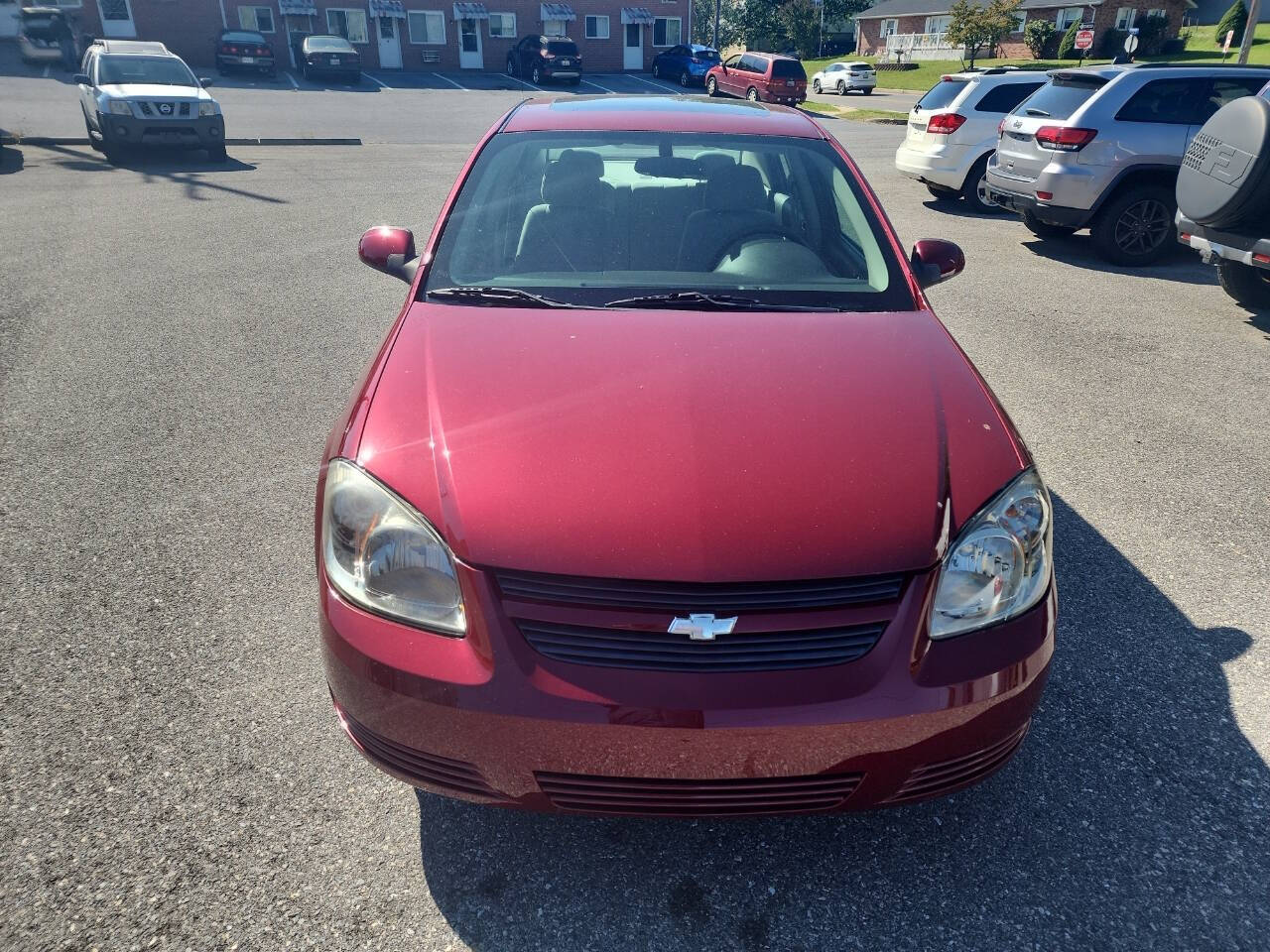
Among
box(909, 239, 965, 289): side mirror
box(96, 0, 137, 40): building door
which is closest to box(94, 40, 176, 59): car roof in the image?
box(909, 239, 965, 289): side mirror

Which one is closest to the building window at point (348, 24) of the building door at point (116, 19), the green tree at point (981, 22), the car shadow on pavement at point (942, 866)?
the building door at point (116, 19)

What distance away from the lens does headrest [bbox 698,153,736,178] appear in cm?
342

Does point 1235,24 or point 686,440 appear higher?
point 1235,24

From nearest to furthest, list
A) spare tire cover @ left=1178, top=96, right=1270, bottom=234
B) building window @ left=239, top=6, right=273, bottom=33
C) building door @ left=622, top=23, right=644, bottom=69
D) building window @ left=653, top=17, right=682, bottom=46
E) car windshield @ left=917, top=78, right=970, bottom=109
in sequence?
spare tire cover @ left=1178, top=96, right=1270, bottom=234 → car windshield @ left=917, top=78, right=970, bottom=109 → building window @ left=239, top=6, right=273, bottom=33 → building door @ left=622, top=23, right=644, bottom=69 → building window @ left=653, top=17, right=682, bottom=46

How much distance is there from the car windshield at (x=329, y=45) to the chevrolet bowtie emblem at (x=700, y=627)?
36.8 meters

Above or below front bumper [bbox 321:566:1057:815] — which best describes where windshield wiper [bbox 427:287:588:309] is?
above

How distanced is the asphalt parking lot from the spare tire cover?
1.08 meters

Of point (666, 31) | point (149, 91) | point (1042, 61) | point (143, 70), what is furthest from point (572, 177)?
point (1042, 61)

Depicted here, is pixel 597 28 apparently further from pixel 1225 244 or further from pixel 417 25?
pixel 1225 244

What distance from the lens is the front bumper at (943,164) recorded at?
11.2 metres

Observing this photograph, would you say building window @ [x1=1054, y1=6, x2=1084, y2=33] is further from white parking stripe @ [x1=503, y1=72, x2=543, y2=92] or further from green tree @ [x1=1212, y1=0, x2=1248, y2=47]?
white parking stripe @ [x1=503, y1=72, x2=543, y2=92]

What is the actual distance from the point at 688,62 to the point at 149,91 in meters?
28.2

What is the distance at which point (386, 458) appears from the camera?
210 centimetres

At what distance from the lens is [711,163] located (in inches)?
135
